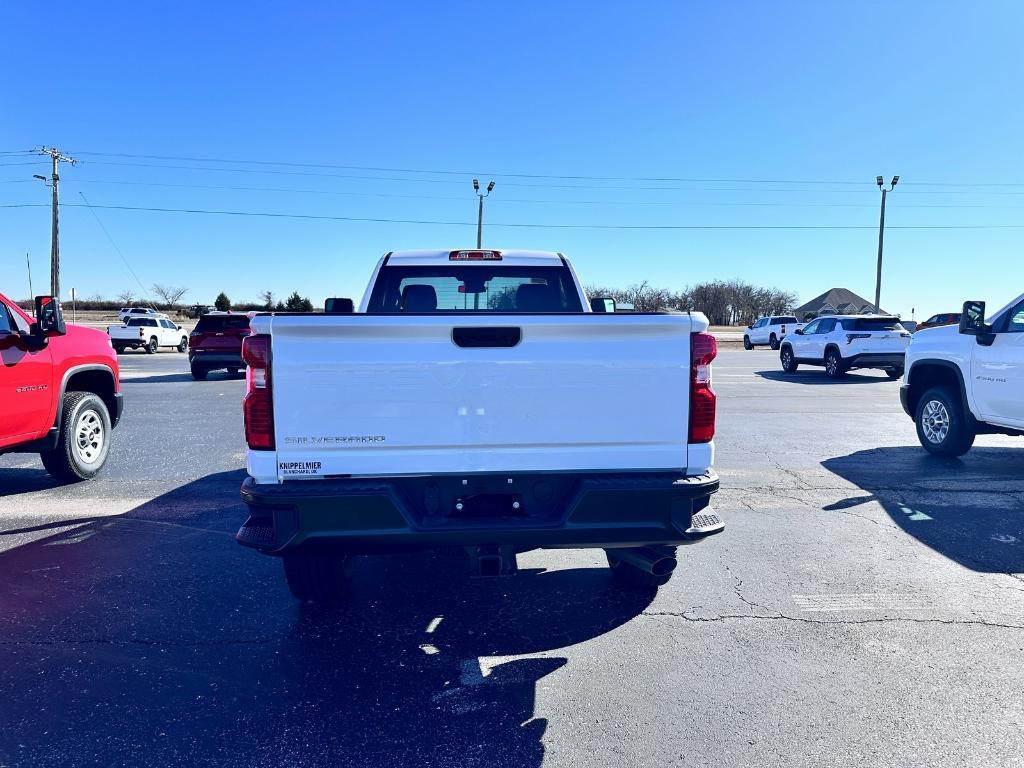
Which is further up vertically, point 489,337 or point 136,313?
point 136,313

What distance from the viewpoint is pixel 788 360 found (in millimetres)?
21172

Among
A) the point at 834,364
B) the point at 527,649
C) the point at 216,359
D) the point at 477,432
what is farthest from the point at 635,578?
the point at 834,364

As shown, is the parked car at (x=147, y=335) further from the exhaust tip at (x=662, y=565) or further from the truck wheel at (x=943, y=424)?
the exhaust tip at (x=662, y=565)

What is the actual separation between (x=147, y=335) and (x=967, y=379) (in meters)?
32.0

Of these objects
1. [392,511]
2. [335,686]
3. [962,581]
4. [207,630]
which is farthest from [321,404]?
[962,581]

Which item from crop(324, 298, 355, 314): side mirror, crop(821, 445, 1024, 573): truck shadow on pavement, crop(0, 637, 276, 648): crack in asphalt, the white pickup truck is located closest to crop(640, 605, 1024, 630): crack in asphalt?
the white pickup truck

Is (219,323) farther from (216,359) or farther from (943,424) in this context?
(943,424)

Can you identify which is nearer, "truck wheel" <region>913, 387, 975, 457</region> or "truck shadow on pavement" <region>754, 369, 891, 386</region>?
"truck wheel" <region>913, 387, 975, 457</region>

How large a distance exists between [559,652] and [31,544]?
13.0 feet

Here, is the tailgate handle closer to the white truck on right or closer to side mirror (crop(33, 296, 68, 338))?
side mirror (crop(33, 296, 68, 338))

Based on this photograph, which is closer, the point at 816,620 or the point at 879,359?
the point at 816,620

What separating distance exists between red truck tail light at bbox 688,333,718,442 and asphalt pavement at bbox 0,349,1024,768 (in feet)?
3.60

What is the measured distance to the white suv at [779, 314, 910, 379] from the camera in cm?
1831

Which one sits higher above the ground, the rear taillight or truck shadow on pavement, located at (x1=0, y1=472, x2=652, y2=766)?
the rear taillight
